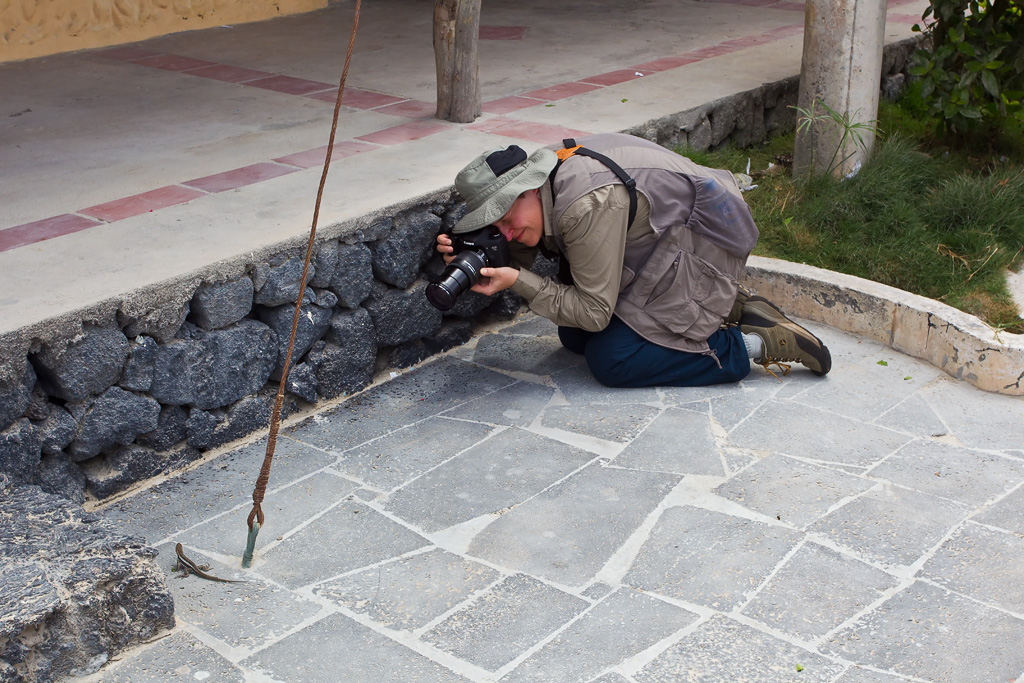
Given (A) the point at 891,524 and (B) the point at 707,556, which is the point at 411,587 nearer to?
(B) the point at 707,556

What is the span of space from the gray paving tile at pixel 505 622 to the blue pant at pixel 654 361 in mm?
1139

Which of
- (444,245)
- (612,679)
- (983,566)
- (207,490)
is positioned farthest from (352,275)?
(983,566)

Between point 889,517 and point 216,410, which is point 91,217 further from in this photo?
point 889,517

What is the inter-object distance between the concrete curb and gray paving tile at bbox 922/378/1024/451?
62mm

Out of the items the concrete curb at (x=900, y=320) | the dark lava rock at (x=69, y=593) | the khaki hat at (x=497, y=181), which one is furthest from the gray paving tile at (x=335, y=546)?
the concrete curb at (x=900, y=320)

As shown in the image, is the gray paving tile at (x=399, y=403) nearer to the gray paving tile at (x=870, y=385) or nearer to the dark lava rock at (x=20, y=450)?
the dark lava rock at (x=20, y=450)

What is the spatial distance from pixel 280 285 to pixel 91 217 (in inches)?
30.4

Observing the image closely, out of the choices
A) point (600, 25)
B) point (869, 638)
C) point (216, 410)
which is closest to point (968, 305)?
point (869, 638)

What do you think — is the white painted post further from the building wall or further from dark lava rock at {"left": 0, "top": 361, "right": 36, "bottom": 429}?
the building wall

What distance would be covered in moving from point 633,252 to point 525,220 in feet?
1.35

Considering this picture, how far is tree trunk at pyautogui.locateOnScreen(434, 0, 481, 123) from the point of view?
4.39m

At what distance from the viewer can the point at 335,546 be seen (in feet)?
9.07

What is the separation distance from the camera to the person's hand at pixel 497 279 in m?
3.37

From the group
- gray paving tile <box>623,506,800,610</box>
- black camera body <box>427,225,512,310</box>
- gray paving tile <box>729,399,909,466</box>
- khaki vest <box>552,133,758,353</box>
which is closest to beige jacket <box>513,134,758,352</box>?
khaki vest <box>552,133,758,353</box>
